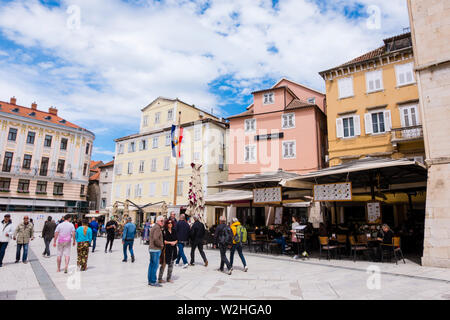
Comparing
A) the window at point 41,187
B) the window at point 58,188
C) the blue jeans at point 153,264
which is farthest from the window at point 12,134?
the blue jeans at point 153,264

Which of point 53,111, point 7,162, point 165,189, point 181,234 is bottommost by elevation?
point 181,234

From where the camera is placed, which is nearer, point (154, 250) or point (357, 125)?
point (154, 250)

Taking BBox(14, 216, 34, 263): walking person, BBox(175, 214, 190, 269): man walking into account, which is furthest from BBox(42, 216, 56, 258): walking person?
BBox(175, 214, 190, 269): man walking

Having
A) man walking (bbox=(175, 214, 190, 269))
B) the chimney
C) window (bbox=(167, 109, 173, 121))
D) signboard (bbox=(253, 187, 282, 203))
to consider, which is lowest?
man walking (bbox=(175, 214, 190, 269))

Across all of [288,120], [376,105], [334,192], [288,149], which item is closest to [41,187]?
[288,149]

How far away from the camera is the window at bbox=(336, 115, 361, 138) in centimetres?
2033

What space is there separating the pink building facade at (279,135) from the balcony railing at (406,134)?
6.28 metres

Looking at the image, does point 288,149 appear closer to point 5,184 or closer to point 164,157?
point 164,157

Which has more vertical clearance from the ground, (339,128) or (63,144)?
(63,144)

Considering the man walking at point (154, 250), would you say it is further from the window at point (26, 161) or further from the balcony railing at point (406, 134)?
the window at point (26, 161)

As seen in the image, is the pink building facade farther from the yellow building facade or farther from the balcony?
the balcony

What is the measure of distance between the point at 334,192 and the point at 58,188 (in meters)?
35.7

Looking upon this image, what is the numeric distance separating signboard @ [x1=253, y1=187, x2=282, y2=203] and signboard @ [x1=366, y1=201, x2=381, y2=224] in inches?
139

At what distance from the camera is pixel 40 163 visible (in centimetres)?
3544
